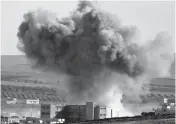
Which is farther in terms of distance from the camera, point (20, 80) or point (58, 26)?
point (20, 80)

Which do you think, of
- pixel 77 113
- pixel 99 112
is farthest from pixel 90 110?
pixel 77 113

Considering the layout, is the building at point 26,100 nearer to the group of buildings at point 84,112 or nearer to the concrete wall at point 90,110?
the group of buildings at point 84,112

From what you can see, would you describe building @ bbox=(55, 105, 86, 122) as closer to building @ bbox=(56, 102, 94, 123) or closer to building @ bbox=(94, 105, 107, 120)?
building @ bbox=(56, 102, 94, 123)

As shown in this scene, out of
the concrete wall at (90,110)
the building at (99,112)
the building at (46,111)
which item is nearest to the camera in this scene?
the concrete wall at (90,110)

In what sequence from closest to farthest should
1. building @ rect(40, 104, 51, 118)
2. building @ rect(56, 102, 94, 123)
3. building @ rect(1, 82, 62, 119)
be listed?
building @ rect(56, 102, 94, 123) → building @ rect(40, 104, 51, 118) → building @ rect(1, 82, 62, 119)

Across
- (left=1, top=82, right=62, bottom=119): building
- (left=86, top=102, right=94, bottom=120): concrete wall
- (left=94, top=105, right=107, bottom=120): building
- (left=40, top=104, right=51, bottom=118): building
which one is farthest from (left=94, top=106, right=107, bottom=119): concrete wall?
(left=40, top=104, right=51, bottom=118): building

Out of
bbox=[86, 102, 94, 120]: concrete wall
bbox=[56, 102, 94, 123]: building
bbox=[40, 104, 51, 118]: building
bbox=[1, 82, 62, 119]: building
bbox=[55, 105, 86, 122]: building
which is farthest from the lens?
bbox=[1, 82, 62, 119]: building

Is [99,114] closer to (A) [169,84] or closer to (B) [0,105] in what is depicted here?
(B) [0,105]

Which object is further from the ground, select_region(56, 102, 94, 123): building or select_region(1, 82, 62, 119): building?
select_region(1, 82, 62, 119): building

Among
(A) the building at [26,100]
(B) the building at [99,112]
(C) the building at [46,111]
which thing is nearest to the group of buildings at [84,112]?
(B) the building at [99,112]

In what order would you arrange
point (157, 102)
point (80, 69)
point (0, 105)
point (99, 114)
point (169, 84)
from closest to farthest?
point (99, 114)
point (80, 69)
point (0, 105)
point (157, 102)
point (169, 84)

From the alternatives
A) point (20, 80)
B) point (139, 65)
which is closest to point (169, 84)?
point (20, 80)
